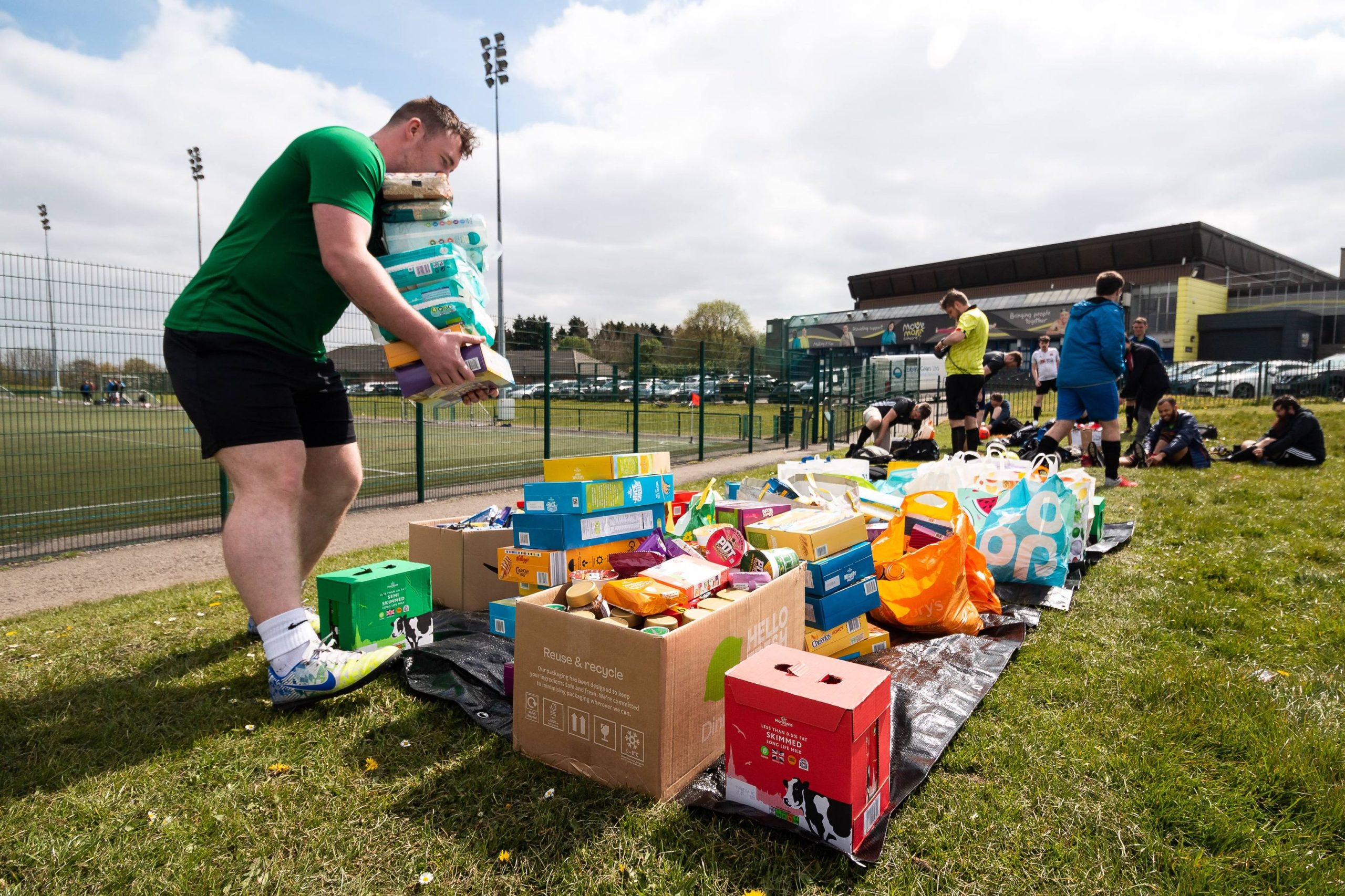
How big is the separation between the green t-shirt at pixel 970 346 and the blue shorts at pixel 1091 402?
2.70 ft

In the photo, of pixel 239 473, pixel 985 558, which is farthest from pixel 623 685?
pixel 985 558

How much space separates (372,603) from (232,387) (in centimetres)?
97

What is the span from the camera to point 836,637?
2.61 m

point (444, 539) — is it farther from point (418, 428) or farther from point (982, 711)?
point (418, 428)

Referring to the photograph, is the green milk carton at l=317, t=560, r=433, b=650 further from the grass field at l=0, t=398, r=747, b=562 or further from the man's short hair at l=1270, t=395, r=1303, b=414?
the man's short hair at l=1270, t=395, r=1303, b=414

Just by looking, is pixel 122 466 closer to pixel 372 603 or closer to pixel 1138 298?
pixel 372 603

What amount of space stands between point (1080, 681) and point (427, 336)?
2.45 metres

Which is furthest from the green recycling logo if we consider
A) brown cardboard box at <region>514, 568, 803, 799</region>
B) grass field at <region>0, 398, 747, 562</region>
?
grass field at <region>0, 398, 747, 562</region>

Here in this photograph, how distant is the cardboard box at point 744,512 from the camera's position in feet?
10.2

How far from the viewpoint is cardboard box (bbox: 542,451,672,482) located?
2.84 meters

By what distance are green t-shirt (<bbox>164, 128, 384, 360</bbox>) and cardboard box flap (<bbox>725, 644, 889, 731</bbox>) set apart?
5.69 ft

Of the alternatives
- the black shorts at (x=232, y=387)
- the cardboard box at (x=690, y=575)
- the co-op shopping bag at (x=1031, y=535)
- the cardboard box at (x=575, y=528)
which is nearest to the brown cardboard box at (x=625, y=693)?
Answer: the cardboard box at (x=690, y=575)

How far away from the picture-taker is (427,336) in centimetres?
206

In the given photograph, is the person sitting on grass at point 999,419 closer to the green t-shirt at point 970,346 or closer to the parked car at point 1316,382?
the green t-shirt at point 970,346
